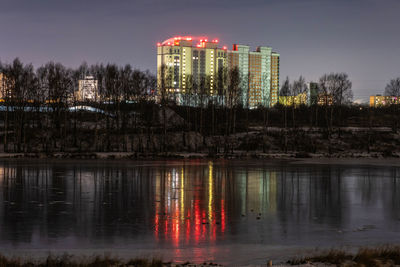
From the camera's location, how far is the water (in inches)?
565

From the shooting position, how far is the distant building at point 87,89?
87.8m

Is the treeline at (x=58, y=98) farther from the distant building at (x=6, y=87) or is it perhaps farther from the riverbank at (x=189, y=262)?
the riverbank at (x=189, y=262)

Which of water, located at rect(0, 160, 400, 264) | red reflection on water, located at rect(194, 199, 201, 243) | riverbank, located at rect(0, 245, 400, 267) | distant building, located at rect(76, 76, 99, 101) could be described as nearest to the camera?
riverbank, located at rect(0, 245, 400, 267)

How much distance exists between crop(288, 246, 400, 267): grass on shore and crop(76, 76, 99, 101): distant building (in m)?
77.1

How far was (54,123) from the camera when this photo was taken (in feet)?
265

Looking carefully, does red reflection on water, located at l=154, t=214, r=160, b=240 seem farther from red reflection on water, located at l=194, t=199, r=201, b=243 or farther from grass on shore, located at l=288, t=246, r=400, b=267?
grass on shore, located at l=288, t=246, r=400, b=267

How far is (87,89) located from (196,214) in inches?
2835

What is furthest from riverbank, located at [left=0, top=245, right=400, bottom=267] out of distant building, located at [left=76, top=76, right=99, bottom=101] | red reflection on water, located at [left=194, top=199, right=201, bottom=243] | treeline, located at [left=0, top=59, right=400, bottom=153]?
distant building, located at [left=76, top=76, right=99, bottom=101]

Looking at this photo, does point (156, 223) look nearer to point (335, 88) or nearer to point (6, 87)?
point (6, 87)

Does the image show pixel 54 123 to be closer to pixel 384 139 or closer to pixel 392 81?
pixel 384 139

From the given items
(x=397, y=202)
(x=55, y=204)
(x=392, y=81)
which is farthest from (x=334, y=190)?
(x=392, y=81)

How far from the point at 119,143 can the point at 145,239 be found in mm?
62001

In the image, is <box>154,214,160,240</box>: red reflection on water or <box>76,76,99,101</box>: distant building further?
<box>76,76,99,101</box>: distant building

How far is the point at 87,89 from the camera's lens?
88.1 meters
